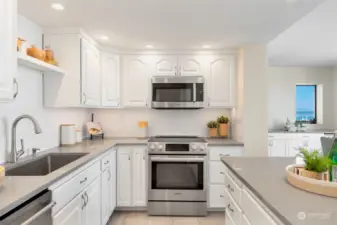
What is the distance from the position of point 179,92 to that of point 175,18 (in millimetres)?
1335

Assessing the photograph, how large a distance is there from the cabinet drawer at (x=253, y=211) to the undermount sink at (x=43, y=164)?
5.16 feet

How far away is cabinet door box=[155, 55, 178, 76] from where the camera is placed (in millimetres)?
3895

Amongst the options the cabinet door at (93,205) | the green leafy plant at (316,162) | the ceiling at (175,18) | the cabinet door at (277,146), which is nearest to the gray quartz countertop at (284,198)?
the green leafy plant at (316,162)

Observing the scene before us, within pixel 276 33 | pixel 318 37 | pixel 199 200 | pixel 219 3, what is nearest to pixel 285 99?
pixel 318 37

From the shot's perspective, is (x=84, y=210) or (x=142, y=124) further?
(x=142, y=124)

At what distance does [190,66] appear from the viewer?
12.8ft

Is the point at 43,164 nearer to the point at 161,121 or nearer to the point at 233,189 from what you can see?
the point at 233,189

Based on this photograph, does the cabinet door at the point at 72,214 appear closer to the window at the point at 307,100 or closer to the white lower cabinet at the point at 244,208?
the white lower cabinet at the point at 244,208

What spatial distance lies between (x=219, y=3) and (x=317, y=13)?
4.10 feet

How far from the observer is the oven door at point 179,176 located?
3.44m

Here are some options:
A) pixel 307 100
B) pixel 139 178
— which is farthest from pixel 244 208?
pixel 307 100

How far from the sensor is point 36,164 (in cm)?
237

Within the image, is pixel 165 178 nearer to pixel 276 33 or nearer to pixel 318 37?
pixel 276 33

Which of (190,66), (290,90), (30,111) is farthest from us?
(290,90)
